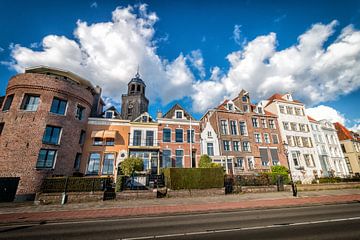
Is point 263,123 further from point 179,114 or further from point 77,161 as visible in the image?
point 77,161

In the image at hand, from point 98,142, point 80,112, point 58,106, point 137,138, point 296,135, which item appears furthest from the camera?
point 296,135

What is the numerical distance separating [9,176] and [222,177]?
70.7 ft

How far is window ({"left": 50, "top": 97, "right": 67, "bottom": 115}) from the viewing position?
20145mm

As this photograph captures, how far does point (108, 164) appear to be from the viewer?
79.1 ft

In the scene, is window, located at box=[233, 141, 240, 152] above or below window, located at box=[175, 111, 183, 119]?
below

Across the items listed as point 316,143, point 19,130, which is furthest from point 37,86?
point 316,143

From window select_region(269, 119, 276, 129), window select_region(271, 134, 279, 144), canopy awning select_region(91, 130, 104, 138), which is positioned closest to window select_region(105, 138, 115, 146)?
canopy awning select_region(91, 130, 104, 138)

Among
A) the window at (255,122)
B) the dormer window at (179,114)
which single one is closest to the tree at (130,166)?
the dormer window at (179,114)

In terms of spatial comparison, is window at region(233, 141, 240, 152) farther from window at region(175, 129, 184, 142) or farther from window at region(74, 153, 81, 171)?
window at region(74, 153, 81, 171)

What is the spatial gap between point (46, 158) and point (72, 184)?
6.97 m

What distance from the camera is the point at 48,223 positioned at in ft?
28.6

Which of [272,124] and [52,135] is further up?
[272,124]

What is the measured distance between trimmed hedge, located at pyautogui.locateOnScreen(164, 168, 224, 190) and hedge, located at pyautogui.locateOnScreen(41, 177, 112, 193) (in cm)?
642

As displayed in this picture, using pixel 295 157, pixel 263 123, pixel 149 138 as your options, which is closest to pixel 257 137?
pixel 263 123
